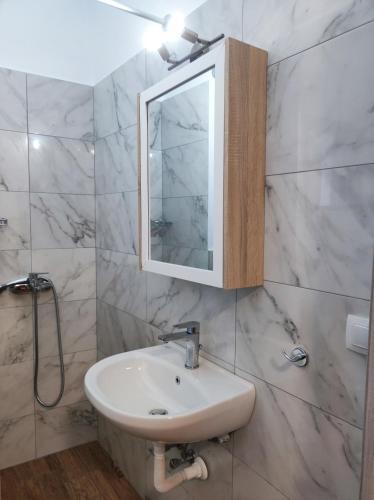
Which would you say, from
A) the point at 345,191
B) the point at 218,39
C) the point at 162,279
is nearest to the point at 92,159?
the point at 162,279

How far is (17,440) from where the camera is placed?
2.25 m

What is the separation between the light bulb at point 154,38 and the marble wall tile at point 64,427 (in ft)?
7.06

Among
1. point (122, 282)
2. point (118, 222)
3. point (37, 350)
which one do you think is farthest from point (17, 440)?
point (118, 222)

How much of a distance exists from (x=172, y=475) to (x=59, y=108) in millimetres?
2047

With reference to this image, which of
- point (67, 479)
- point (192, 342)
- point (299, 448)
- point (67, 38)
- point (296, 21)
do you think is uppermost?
point (67, 38)

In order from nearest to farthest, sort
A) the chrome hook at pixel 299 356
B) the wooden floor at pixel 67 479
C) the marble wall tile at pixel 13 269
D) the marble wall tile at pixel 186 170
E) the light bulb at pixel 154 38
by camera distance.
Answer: the chrome hook at pixel 299 356, the marble wall tile at pixel 186 170, the light bulb at pixel 154 38, the wooden floor at pixel 67 479, the marble wall tile at pixel 13 269

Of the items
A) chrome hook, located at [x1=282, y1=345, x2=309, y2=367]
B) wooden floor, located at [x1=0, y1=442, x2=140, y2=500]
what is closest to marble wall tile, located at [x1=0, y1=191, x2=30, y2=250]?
wooden floor, located at [x1=0, y1=442, x2=140, y2=500]

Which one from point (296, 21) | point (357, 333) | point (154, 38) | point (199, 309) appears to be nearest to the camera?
point (357, 333)

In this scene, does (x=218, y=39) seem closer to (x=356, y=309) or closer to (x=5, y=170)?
(x=356, y=309)

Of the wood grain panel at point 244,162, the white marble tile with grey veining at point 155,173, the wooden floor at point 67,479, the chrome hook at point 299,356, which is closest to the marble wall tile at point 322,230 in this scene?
the wood grain panel at point 244,162

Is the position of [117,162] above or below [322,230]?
above

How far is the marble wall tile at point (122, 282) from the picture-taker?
1976 millimetres

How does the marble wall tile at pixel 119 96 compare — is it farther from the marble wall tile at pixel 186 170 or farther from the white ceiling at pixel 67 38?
the marble wall tile at pixel 186 170

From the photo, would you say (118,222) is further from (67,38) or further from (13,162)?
(67,38)
